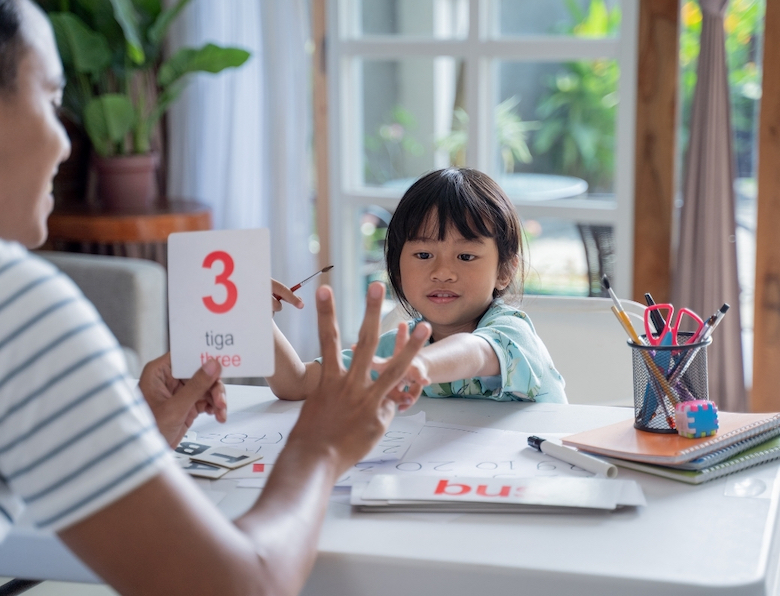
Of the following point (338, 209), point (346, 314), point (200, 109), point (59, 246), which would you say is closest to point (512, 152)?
point (338, 209)

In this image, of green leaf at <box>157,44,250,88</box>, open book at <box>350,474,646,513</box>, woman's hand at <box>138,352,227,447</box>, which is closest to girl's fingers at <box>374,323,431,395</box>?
open book at <box>350,474,646,513</box>

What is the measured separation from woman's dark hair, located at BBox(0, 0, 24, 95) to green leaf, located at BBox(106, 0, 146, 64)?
2.31 m

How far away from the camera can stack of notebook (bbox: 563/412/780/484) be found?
0.98 meters

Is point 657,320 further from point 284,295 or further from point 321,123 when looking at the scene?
point 321,123

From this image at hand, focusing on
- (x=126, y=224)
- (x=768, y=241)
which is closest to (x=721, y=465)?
(x=768, y=241)

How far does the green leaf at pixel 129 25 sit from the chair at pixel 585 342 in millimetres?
1744

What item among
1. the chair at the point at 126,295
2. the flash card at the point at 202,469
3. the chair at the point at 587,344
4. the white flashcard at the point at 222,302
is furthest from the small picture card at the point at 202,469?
the chair at the point at 126,295

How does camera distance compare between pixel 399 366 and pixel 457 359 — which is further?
pixel 457 359

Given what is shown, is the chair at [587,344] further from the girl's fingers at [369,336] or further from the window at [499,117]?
the window at [499,117]

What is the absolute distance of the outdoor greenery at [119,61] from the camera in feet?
9.78

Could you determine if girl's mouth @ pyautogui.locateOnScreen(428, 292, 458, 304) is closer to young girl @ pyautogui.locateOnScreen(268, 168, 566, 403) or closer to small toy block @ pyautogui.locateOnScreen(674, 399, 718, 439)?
young girl @ pyautogui.locateOnScreen(268, 168, 566, 403)

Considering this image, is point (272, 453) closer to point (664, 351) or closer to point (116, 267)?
point (664, 351)

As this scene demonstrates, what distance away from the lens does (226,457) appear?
1083 millimetres

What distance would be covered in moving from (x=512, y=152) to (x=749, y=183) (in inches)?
29.5
